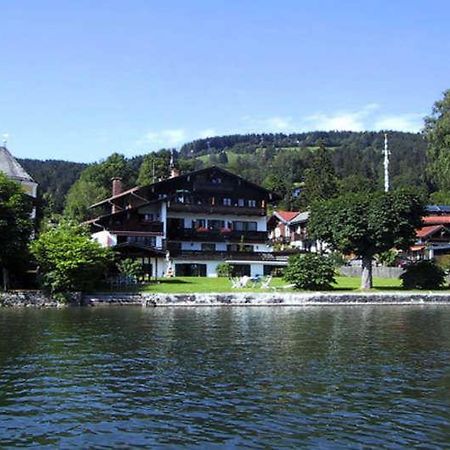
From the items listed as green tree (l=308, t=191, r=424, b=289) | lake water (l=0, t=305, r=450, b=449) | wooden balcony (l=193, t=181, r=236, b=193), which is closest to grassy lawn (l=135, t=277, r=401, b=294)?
green tree (l=308, t=191, r=424, b=289)

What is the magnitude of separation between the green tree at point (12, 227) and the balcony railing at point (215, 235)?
914 inches

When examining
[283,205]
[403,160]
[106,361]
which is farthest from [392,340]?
[403,160]

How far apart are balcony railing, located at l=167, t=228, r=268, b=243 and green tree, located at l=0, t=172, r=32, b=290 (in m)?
23.2

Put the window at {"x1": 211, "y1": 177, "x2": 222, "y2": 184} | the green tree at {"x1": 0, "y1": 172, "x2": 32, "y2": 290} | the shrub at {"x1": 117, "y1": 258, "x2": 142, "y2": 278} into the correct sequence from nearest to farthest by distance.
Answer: the green tree at {"x1": 0, "y1": 172, "x2": 32, "y2": 290}
the shrub at {"x1": 117, "y1": 258, "x2": 142, "y2": 278}
the window at {"x1": 211, "y1": 177, "x2": 222, "y2": 184}

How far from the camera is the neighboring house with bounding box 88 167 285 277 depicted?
69.5 meters

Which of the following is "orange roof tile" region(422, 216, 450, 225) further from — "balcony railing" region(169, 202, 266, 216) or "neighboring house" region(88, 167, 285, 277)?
"balcony railing" region(169, 202, 266, 216)

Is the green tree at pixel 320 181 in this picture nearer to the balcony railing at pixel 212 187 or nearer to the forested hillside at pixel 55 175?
the balcony railing at pixel 212 187

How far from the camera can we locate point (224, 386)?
17094 millimetres

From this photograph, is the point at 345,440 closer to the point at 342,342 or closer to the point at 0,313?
the point at 342,342

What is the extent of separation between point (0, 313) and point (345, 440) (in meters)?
32.9

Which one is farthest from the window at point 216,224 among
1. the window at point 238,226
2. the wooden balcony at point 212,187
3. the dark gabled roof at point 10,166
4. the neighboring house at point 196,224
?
the dark gabled roof at point 10,166

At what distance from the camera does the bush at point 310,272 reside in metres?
52.9

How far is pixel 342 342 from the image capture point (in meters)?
25.8

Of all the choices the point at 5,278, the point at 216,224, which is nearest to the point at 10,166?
the point at 216,224
